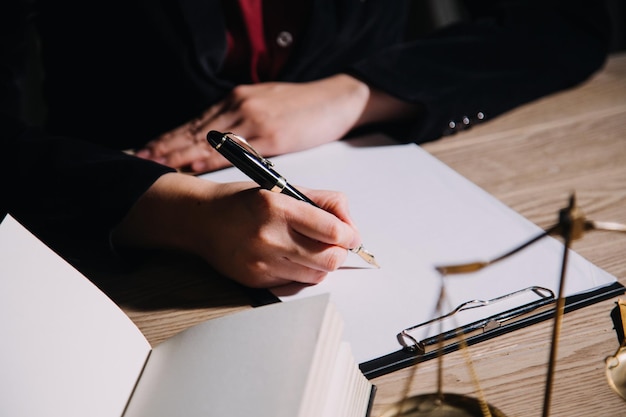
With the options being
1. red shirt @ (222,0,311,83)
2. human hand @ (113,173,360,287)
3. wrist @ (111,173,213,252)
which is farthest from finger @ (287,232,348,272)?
red shirt @ (222,0,311,83)

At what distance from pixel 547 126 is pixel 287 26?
41 centimetres

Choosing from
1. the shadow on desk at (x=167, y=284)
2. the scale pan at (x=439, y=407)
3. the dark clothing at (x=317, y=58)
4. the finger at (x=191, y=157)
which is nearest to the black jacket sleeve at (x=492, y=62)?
the dark clothing at (x=317, y=58)

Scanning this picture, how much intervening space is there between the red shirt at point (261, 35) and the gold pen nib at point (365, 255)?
502 mm

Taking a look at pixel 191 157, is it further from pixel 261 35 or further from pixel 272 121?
pixel 261 35

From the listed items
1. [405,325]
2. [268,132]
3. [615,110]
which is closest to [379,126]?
[268,132]

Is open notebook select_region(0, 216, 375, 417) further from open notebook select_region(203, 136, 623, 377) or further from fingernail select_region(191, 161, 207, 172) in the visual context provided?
fingernail select_region(191, 161, 207, 172)

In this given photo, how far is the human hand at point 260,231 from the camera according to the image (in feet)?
1.74

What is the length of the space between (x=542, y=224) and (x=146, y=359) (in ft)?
1.28

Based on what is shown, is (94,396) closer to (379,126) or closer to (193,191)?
(193,191)

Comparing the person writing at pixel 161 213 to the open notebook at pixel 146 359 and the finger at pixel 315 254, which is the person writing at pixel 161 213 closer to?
the finger at pixel 315 254

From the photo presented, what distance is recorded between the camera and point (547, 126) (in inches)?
33.2

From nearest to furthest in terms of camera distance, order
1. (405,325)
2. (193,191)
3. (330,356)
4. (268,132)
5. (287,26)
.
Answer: (330,356)
(405,325)
(193,191)
(268,132)
(287,26)

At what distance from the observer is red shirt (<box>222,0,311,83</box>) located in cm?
97

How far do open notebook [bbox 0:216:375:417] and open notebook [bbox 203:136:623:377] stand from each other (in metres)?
0.09
